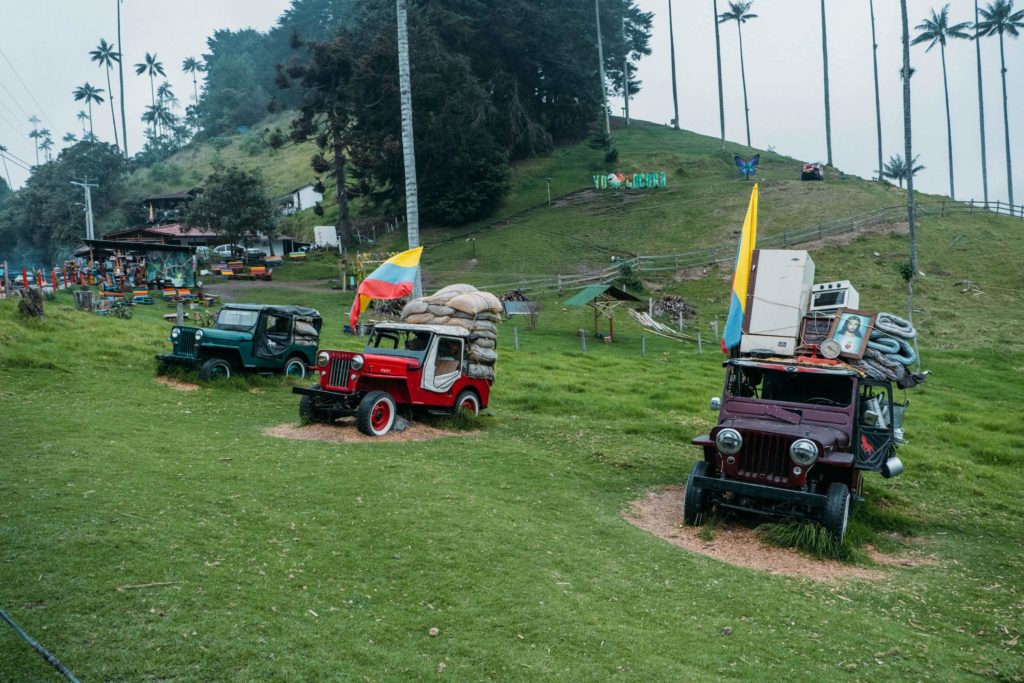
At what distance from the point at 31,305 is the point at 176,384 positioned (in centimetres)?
667

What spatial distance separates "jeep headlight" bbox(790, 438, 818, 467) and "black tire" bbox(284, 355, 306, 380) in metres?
14.1

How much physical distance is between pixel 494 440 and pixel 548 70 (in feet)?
204

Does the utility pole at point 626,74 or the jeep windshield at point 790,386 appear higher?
the utility pole at point 626,74

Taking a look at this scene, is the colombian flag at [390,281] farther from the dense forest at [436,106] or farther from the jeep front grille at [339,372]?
the dense forest at [436,106]

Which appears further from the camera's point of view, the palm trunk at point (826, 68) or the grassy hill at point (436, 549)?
the palm trunk at point (826, 68)

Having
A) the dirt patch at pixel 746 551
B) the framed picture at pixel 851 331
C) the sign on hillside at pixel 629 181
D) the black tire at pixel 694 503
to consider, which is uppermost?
the sign on hillside at pixel 629 181

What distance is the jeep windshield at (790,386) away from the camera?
11445 mm

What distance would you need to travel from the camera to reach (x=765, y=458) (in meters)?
10.3

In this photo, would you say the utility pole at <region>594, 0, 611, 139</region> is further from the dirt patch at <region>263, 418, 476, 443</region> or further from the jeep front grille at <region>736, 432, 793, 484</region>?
the jeep front grille at <region>736, 432, 793, 484</region>

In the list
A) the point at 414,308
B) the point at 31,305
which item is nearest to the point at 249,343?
the point at 414,308

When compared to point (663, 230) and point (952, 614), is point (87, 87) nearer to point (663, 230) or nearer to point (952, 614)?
point (663, 230)

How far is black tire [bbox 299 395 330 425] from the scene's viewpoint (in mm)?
15398

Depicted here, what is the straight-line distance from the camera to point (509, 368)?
24.6 meters

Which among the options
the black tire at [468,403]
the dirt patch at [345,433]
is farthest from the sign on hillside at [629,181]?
the dirt patch at [345,433]
